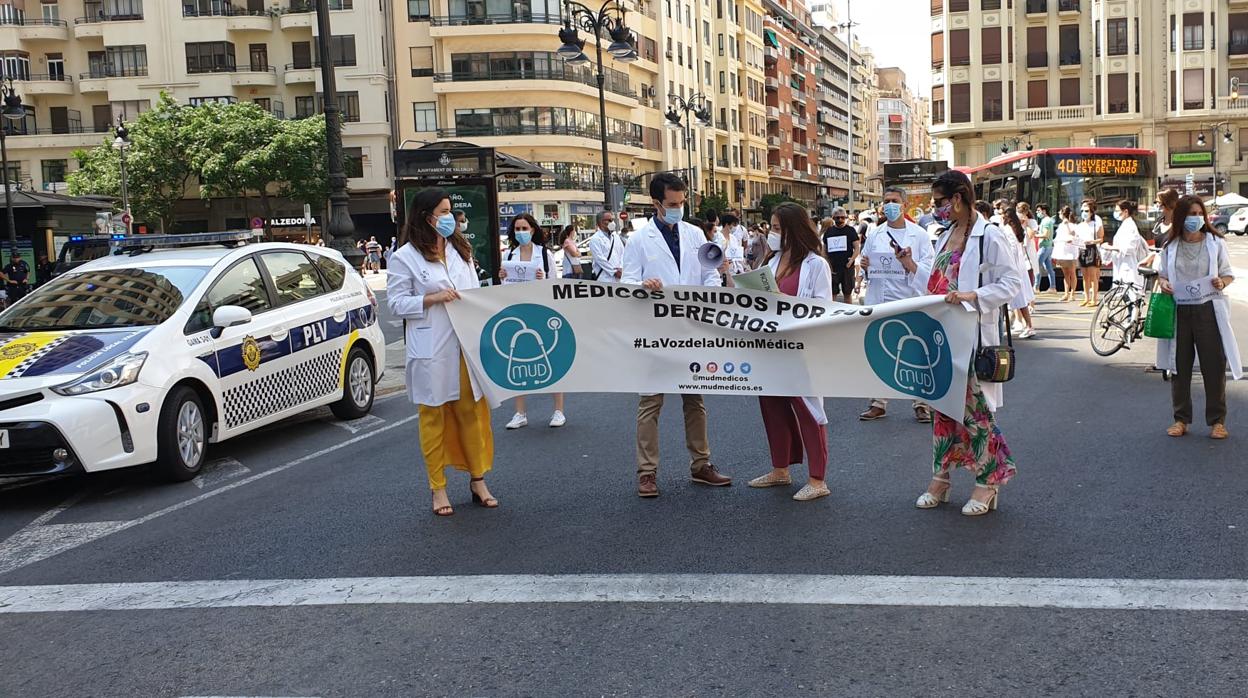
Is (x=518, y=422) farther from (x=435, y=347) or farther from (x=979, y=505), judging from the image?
(x=979, y=505)

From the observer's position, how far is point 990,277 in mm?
6375

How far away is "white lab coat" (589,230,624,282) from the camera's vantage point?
50.2ft

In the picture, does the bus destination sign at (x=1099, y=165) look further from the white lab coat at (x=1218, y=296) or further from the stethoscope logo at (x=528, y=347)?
the stethoscope logo at (x=528, y=347)

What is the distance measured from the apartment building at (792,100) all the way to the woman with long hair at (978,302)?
9727 centimetres

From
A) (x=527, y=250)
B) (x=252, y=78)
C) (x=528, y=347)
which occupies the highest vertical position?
(x=252, y=78)

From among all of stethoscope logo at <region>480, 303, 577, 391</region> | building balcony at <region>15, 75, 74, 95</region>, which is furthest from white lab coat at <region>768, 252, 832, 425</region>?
building balcony at <region>15, 75, 74, 95</region>

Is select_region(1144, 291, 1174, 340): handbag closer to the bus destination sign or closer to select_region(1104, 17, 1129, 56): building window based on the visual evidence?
the bus destination sign

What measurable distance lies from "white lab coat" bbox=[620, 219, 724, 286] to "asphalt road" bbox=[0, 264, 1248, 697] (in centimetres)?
133

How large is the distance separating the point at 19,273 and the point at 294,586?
29067 millimetres

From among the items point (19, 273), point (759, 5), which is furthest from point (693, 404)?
point (759, 5)

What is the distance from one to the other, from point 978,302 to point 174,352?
551 centimetres

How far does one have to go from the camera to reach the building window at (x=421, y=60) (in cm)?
6375

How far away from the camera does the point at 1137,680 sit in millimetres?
4031

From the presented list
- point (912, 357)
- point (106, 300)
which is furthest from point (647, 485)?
point (106, 300)
